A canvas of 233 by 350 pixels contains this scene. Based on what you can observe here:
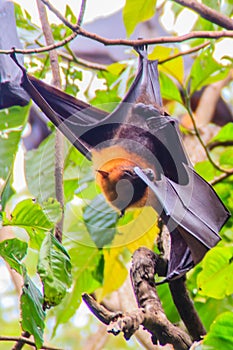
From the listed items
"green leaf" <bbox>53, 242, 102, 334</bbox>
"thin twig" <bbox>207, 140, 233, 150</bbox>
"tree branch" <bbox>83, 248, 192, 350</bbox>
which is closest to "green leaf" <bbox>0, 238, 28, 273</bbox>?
"tree branch" <bbox>83, 248, 192, 350</bbox>

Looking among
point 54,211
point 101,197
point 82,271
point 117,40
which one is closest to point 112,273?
point 82,271

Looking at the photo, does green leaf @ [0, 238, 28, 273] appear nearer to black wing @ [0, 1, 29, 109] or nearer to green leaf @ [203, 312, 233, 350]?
green leaf @ [203, 312, 233, 350]

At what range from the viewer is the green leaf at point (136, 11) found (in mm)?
1871

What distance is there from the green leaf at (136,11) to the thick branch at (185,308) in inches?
33.7

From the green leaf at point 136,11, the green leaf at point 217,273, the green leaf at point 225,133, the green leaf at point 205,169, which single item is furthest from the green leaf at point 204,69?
the green leaf at point 217,273

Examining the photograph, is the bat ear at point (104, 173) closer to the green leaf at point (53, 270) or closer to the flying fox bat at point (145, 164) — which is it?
the flying fox bat at point (145, 164)

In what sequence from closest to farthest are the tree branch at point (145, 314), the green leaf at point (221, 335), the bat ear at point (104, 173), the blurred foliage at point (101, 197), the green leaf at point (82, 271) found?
the tree branch at point (145, 314)
the green leaf at point (221, 335)
the bat ear at point (104, 173)
the blurred foliage at point (101, 197)
the green leaf at point (82, 271)

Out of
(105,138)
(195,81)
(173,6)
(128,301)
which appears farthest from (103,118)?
(173,6)

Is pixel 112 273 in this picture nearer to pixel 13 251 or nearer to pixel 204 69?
pixel 204 69

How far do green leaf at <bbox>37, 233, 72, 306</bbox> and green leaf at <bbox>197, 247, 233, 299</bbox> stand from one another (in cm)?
47

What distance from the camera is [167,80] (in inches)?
92.8

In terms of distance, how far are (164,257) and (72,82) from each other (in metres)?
0.97

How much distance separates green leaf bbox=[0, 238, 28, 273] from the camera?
1.26 metres

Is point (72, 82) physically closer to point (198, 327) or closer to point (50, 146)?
point (50, 146)
